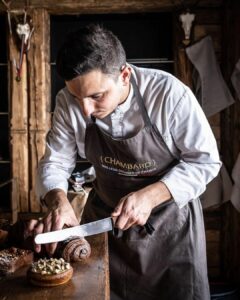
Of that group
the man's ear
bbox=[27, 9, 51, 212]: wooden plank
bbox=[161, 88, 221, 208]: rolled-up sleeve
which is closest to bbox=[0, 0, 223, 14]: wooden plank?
bbox=[27, 9, 51, 212]: wooden plank

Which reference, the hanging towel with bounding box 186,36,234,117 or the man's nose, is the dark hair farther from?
the hanging towel with bounding box 186,36,234,117

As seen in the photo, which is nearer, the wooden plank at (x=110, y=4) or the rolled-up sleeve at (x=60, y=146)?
the rolled-up sleeve at (x=60, y=146)

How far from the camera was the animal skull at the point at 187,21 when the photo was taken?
414 cm

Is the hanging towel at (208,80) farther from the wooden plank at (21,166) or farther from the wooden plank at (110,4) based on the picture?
the wooden plank at (21,166)

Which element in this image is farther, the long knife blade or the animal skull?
the animal skull

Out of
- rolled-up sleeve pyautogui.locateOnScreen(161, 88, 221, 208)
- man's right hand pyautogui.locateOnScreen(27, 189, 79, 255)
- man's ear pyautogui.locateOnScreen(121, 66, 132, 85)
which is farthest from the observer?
rolled-up sleeve pyautogui.locateOnScreen(161, 88, 221, 208)

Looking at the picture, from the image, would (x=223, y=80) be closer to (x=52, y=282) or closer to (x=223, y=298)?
(x=223, y=298)

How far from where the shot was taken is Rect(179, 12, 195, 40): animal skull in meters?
4.14

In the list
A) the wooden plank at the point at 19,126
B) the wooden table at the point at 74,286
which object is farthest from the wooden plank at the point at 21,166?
the wooden table at the point at 74,286

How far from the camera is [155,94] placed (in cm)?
190

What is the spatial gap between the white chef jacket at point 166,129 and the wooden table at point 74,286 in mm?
483

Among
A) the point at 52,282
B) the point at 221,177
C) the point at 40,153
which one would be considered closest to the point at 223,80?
the point at 221,177

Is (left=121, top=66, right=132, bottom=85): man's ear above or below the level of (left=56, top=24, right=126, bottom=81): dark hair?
below

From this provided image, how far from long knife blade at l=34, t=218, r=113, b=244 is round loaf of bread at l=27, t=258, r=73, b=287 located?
0.11m
